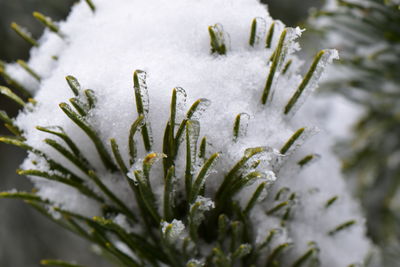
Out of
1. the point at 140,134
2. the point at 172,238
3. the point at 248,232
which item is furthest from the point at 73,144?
the point at 248,232

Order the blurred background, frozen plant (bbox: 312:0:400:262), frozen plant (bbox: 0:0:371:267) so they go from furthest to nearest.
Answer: the blurred background, frozen plant (bbox: 312:0:400:262), frozen plant (bbox: 0:0:371:267)

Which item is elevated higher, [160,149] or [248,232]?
[160,149]

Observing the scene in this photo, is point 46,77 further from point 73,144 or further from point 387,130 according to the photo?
point 387,130

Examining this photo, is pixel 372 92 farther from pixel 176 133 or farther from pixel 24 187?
pixel 24 187

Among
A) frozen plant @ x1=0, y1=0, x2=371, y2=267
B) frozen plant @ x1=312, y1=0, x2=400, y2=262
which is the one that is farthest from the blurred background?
frozen plant @ x1=0, y1=0, x2=371, y2=267

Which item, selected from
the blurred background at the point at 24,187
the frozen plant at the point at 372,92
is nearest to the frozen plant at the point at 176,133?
the frozen plant at the point at 372,92

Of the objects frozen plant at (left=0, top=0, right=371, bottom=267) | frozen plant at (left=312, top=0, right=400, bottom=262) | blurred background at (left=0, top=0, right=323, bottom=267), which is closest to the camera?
frozen plant at (left=0, top=0, right=371, bottom=267)

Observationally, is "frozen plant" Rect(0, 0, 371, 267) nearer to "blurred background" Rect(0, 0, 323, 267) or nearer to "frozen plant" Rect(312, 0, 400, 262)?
"frozen plant" Rect(312, 0, 400, 262)
